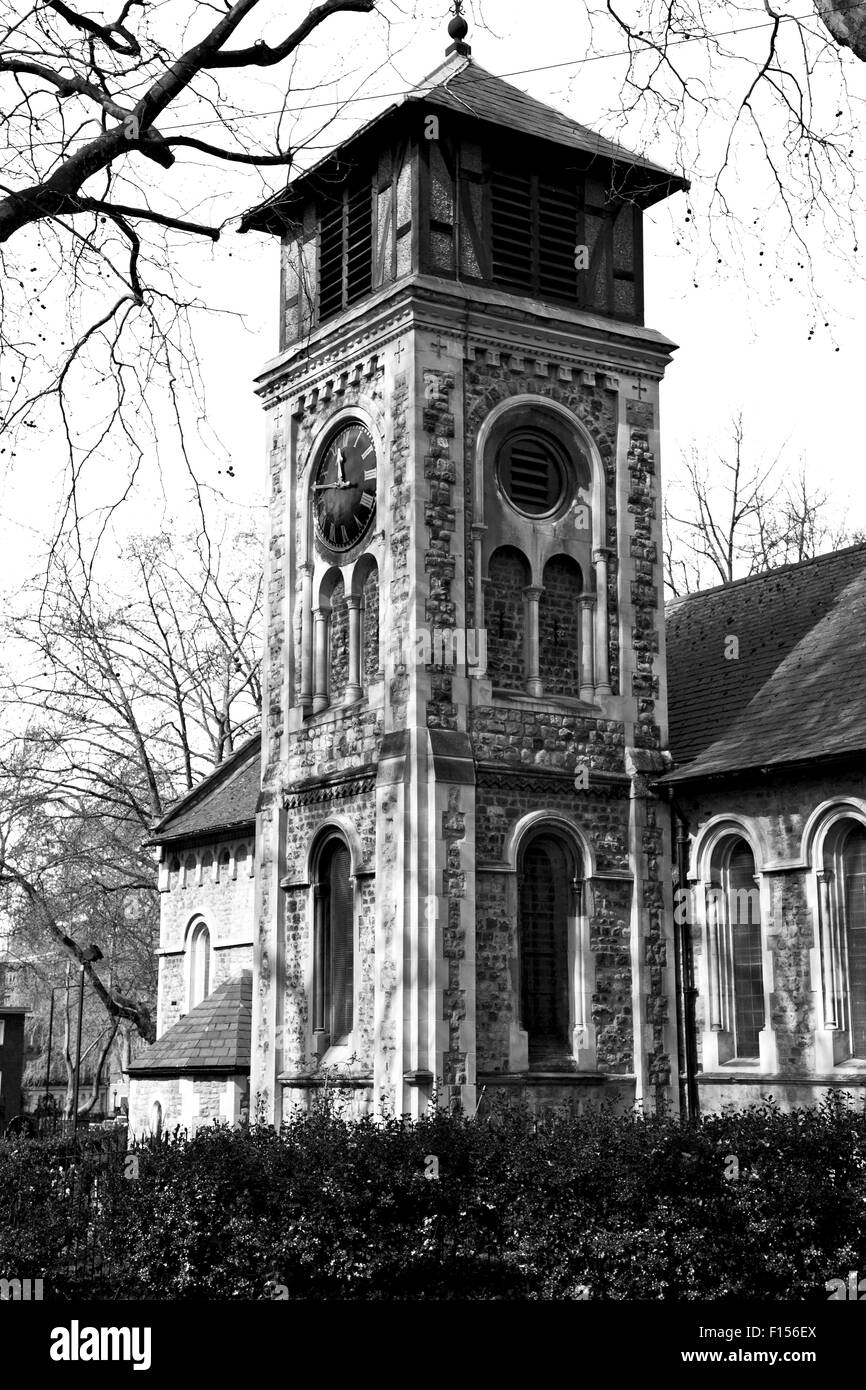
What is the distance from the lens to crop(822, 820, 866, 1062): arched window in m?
20.5

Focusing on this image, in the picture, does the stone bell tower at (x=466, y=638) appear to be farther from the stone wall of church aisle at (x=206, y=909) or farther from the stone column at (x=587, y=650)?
the stone wall of church aisle at (x=206, y=909)

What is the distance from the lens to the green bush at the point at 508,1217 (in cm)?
1314

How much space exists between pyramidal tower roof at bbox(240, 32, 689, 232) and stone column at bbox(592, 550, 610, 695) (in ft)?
16.5

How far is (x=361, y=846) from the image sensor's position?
73.4 ft

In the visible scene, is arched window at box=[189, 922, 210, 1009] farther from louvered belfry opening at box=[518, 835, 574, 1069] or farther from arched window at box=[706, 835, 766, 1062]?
arched window at box=[706, 835, 766, 1062]

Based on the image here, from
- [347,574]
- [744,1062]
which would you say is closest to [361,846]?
[347,574]

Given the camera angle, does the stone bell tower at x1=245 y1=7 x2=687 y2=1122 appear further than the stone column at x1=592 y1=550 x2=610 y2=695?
No

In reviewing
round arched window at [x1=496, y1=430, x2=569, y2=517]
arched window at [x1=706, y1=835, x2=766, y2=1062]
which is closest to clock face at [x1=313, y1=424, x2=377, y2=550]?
round arched window at [x1=496, y1=430, x2=569, y2=517]

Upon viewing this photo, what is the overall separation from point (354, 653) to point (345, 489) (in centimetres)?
232

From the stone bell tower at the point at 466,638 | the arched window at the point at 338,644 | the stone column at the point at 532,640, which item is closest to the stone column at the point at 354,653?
the stone bell tower at the point at 466,638

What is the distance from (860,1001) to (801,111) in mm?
12770

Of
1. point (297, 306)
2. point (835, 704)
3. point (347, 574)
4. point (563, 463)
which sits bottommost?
point (835, 704)
